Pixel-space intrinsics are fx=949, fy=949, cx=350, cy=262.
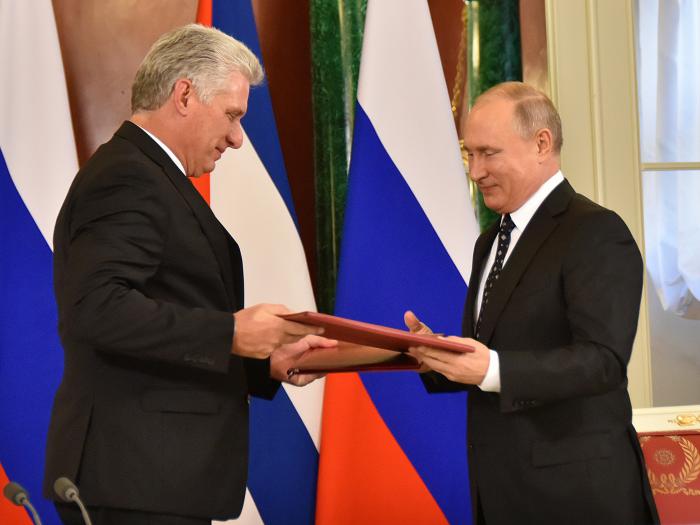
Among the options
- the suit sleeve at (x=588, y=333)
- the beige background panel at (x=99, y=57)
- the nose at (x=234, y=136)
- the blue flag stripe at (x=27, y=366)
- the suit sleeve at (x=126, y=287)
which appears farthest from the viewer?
the beige background panel at (x=99, y=57)

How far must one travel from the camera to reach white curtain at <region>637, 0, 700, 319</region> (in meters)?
3.44

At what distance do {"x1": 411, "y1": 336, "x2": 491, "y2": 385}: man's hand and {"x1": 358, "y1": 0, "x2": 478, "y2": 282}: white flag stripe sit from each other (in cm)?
123

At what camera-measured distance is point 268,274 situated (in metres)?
3.12

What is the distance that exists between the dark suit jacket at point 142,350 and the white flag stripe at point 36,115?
Result: 1.22 m

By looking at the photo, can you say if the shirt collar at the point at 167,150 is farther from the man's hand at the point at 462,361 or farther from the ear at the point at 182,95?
the man's hand at the point at 462,361

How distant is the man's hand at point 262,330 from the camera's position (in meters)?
1.83

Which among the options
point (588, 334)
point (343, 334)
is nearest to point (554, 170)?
point (588, 334)

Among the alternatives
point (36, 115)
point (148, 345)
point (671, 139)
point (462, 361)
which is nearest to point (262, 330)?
point (148, 345)

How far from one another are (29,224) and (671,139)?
2262mm

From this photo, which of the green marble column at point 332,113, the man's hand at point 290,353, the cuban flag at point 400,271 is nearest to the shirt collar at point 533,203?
the man's hand at point 290,353

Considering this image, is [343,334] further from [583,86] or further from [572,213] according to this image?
[583,86]

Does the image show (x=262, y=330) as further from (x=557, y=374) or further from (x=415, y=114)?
(x=415, y=114)

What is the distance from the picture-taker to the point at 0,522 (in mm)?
2951

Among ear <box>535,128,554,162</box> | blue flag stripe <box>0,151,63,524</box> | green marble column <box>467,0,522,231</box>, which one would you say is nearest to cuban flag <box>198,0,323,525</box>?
blue flag stripe <box>0,151,63,524</box>
